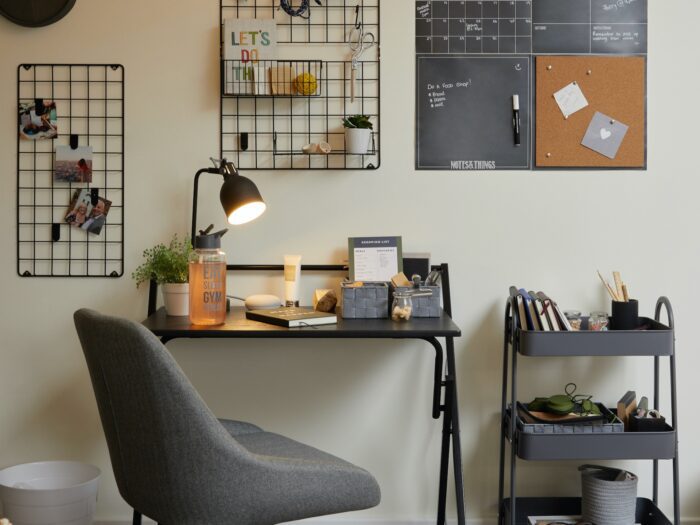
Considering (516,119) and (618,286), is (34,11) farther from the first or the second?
(618,286)

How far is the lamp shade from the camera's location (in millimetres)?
2428

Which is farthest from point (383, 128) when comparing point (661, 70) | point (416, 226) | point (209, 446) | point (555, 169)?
point (209, 446)

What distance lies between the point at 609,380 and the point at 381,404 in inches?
31.2

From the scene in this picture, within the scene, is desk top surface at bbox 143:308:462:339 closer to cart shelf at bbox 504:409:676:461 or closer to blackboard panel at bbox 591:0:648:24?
cart shelf at bbox 504:409:676:461

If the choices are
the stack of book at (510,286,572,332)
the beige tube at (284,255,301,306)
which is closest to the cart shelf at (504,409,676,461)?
the stack of book at (510,286,572,332)

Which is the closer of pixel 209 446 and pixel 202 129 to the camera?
pixel 209 446

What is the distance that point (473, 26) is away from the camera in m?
2.77

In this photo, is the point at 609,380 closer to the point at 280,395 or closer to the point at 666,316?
the point at 666,316

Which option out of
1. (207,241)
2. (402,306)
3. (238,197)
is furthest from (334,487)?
(238,197)

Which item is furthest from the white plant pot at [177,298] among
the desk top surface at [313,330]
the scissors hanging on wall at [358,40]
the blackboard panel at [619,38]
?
the blackboard panel at [619,38]

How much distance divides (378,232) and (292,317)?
0.60 metres

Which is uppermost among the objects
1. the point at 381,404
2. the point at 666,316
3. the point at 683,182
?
the point at 683,182

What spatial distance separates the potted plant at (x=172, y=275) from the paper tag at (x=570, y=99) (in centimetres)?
134

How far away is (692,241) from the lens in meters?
2.82
